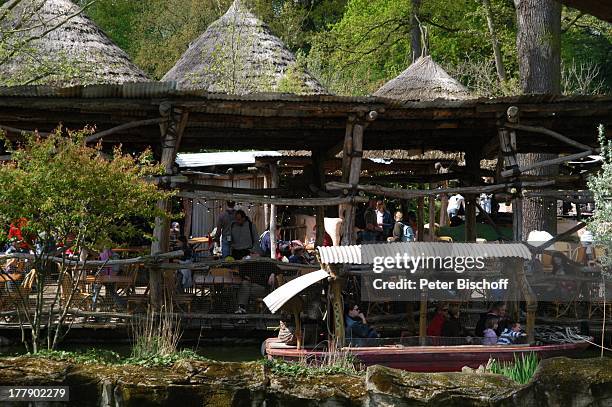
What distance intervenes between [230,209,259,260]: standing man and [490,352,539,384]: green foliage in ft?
20.1

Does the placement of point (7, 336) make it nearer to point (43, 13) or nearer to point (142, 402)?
point (142, 402)

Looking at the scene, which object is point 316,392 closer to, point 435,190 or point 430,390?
point 430,390

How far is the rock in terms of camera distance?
9789 millimetres

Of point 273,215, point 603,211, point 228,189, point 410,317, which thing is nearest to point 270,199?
point 228,189

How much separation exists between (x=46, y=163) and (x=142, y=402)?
11.2 feet

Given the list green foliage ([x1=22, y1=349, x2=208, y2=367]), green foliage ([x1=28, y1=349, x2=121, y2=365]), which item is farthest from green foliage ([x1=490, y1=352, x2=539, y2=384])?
green foliage ([x1=28, y1=349, x2=121, y2=365])

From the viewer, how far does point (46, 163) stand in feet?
39.0

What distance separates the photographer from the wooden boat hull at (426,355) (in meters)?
13.5

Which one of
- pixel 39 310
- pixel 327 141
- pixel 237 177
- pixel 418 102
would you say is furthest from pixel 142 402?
pixel 237 177

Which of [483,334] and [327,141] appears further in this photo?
[327,141]

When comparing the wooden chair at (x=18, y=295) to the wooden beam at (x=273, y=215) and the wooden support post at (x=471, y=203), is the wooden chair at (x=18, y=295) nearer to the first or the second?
the wooden beam at (x=273, y=215)

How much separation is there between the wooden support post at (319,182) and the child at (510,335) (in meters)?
5.57

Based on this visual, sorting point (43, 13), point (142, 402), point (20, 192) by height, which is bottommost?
point (142, 402)

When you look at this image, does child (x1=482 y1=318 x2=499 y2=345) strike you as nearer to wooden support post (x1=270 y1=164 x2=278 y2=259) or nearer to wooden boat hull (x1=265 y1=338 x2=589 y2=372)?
wooden boat hull (x1=265 y1=338 x2=589 y2=372)
